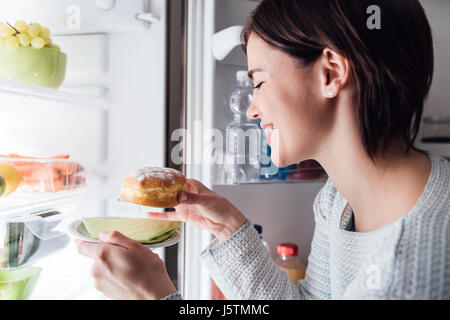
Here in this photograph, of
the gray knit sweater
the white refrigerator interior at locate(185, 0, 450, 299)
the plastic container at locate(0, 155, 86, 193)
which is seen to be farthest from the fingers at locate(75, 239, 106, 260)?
the white refrigerator interior at locate(185, 0, 450, 299)

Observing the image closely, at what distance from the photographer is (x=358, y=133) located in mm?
588

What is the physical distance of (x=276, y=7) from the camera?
58cm

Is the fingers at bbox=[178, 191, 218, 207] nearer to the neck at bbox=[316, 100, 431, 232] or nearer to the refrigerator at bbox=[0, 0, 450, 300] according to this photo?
the refrigerator at bbox=[0, 0, 450, 300]

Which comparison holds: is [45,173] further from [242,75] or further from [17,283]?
[242,75]

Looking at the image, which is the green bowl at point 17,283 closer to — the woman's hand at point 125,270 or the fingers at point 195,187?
the woman's hand at point 125,270

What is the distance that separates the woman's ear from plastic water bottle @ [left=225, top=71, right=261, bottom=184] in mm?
298

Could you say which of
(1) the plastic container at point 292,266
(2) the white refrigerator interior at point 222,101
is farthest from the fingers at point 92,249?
(1) the plastic container at point 292,266

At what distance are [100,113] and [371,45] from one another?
653 mm

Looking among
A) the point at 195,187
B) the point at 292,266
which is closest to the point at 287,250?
the point at 292,266

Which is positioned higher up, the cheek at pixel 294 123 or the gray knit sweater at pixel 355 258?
the cheek at pixel 294 123

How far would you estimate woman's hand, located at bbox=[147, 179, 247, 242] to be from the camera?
73 centimetres

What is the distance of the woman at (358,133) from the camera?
18.2 inches

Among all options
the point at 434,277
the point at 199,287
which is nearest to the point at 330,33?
the point at 434,277

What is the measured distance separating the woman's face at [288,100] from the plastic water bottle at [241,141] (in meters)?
0.24
